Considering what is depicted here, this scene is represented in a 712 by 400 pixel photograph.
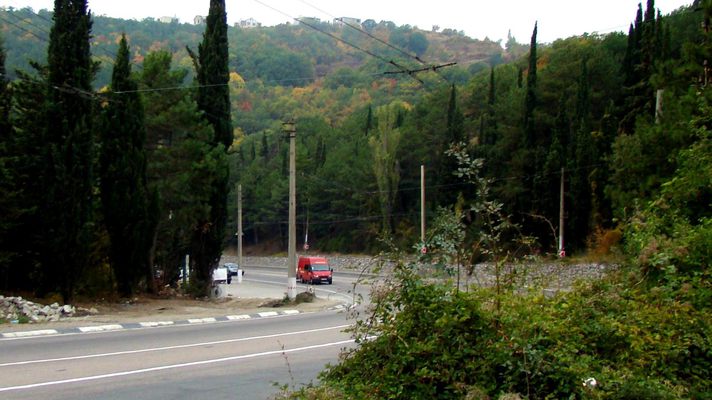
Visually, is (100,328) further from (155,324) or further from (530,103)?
(530,103)

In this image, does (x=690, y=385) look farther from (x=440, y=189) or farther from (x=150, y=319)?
(x=440, y=189)

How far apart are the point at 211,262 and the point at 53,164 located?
38.6 ft

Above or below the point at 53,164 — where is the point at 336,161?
above

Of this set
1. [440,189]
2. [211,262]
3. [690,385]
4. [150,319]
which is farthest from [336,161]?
[690,385]

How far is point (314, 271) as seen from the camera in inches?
2188

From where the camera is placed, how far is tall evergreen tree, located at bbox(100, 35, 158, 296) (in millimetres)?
27312

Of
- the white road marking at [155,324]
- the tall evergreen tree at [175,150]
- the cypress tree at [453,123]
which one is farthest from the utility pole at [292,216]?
the cypress tree at [453,123]

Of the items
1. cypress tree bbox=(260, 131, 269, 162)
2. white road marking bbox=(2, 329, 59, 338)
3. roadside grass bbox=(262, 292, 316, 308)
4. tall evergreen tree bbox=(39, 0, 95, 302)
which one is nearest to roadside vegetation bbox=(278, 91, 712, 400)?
white road marking bbox=(2, 329, 59, 338)

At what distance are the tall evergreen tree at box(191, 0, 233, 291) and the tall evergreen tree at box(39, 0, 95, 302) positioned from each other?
904 cm

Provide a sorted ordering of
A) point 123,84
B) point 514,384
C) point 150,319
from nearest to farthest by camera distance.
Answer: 1. point 514,384
2. point 150,319
3. point 123,84

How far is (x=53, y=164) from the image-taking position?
76.0 feet

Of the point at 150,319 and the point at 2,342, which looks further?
the point at 150,319

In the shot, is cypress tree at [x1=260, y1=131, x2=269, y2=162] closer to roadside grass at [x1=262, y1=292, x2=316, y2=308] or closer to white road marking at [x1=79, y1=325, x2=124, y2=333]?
roadside grass at [x1=262, y1=292, x2=316, y2=308]

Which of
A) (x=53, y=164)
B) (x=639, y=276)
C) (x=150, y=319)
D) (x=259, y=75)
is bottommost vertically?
(x=150, y=319)
